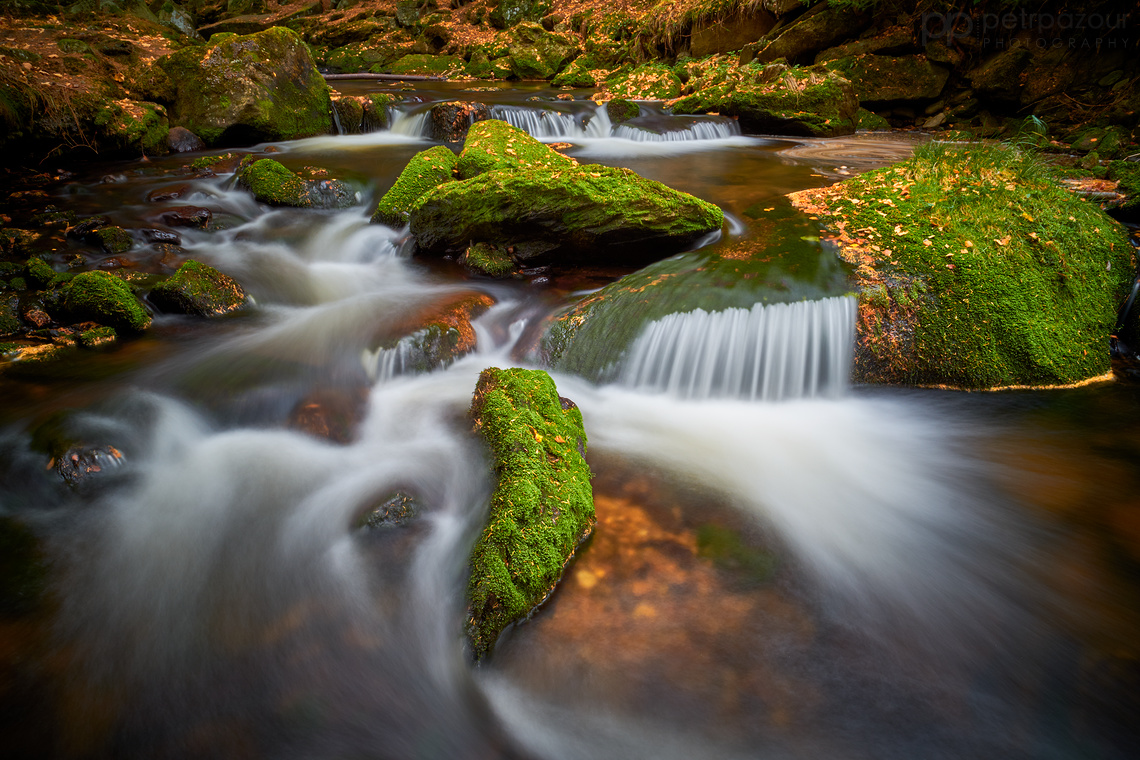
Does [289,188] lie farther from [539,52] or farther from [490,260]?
[539,52]

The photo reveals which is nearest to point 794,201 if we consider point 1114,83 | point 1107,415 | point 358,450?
point 1107,415

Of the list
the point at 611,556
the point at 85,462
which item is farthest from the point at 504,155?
the point at 611,556

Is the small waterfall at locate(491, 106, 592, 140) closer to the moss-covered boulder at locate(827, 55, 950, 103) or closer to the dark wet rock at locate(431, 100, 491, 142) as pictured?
the dark wet rock at locate(431, 100, 491, 142)

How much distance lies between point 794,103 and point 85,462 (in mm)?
12230

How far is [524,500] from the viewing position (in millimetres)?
2646

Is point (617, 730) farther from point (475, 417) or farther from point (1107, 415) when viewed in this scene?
point (1107, 415)

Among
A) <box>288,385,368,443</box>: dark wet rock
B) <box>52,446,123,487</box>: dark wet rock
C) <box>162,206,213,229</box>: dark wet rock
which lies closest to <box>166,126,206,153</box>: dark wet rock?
<box>162,206,213,229</box>: dark wet rock

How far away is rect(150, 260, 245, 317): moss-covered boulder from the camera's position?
534 cm

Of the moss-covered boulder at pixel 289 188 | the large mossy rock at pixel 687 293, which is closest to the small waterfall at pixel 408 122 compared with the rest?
Result: the moss-covered boulder at pixel 289 188

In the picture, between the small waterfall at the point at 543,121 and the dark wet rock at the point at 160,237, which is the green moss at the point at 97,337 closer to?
the dark wet rock at the point at 160,237

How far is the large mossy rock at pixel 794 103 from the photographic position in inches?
427

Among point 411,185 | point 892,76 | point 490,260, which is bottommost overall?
point 490,260

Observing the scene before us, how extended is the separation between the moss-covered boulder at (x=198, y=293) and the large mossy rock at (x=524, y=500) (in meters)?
3.66

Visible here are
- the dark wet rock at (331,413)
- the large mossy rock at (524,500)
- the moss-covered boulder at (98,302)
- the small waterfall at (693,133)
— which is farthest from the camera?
the small waterfall at (693,133)
